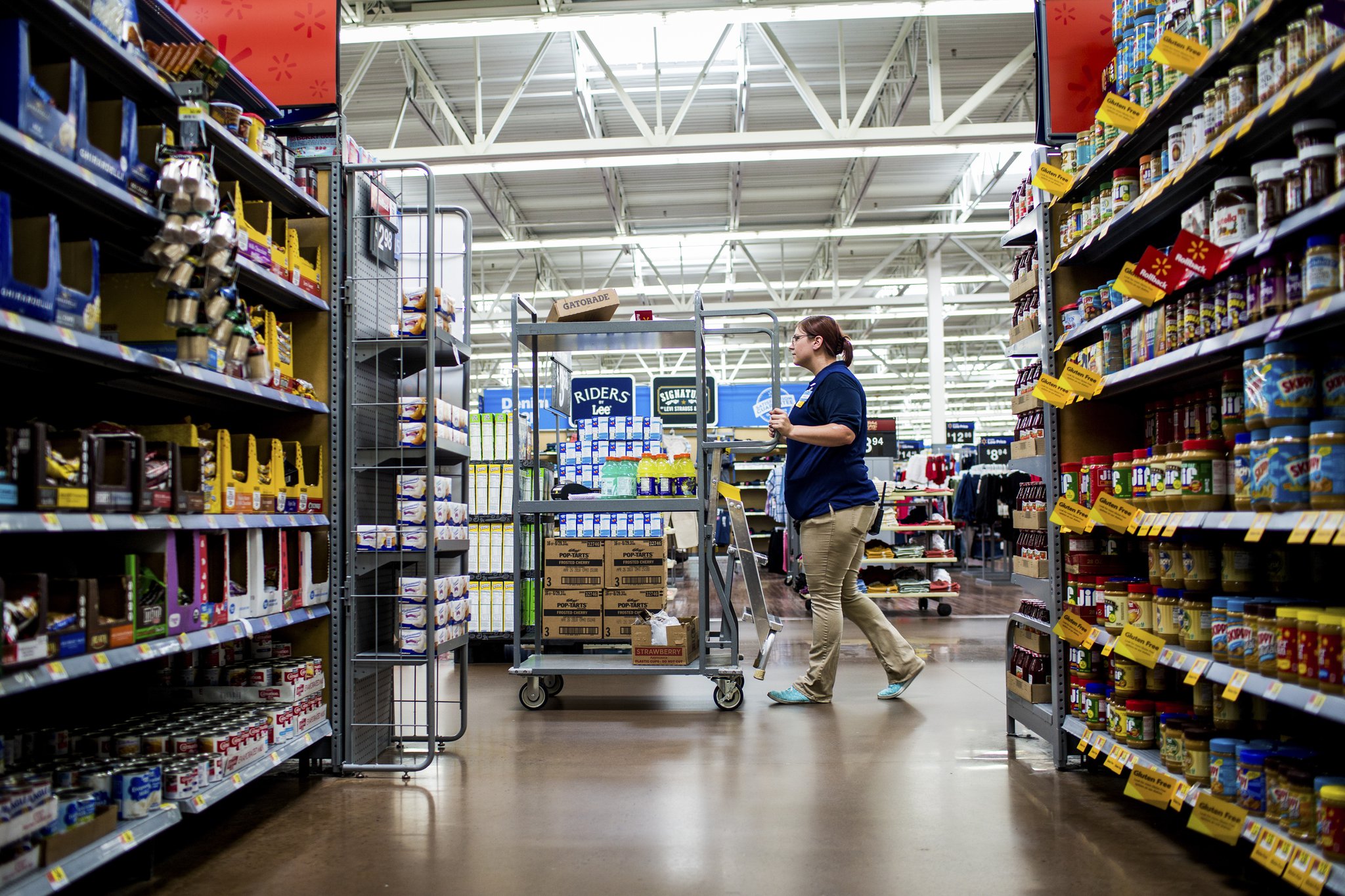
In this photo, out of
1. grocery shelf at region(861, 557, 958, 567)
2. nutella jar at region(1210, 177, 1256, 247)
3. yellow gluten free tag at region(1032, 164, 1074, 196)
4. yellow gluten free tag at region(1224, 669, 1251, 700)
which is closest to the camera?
yellow gluten free tag at region(1224, 669, 1251, 700)

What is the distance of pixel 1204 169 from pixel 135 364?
280cm

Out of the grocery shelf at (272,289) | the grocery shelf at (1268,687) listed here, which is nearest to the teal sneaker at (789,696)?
the grocery shelf at (1268,687)

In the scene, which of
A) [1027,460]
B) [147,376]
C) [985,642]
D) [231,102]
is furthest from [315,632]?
[985,642]

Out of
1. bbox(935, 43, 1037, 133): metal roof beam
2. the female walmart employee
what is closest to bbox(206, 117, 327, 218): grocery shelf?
the female walmart employee

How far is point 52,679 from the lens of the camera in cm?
205

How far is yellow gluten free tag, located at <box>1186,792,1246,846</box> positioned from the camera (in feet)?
7.70

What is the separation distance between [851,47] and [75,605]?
9.54 m

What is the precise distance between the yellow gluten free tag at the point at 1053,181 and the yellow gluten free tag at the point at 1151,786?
1951 mm

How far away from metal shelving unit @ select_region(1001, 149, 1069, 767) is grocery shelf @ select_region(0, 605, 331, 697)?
8.50 feet

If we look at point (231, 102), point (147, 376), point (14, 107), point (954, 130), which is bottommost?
point (147, 376)

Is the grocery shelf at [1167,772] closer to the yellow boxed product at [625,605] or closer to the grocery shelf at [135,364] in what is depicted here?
the yellow boxed product at [625,605]

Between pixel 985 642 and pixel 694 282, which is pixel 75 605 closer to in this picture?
pixel 985 642

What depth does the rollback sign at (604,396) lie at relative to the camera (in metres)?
8.74

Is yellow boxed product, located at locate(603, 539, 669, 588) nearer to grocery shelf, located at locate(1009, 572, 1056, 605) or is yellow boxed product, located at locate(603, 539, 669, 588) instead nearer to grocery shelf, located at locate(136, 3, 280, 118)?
grocery shelf, located at locate(1009, 572, 1056, 605)
